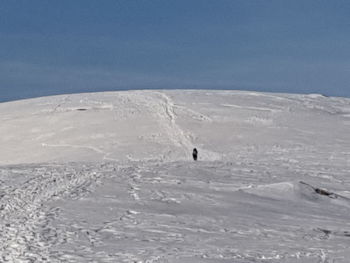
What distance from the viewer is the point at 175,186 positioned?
2448cm

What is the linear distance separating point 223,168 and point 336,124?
1001 inches

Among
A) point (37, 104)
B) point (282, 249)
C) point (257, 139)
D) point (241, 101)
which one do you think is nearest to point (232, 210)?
point (282, 249)

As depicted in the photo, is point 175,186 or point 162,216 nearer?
point 162,216

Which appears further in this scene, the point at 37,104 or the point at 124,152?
the point at 37,104

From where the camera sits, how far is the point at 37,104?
211 ft

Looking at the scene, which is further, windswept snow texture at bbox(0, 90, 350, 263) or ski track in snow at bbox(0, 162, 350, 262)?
windswept snow texture at bbox(0, 90, 350, 263)

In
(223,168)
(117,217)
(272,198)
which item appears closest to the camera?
(117,217)

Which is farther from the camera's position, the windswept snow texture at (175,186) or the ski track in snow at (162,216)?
the windswept snow texture at (175,186)

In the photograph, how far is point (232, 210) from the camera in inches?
827

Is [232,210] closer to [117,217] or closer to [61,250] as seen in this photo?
[117,217]

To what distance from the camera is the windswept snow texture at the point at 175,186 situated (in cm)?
1526

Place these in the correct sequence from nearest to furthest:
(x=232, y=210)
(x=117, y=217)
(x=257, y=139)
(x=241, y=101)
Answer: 1. (x=117, y=217)
2. (x=232, y=210)
3. (x=257, y=139)
4. (x=241, y=101)

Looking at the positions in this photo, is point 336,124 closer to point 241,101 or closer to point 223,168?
point 241,101

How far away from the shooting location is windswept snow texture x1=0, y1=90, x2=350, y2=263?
15258 mm
